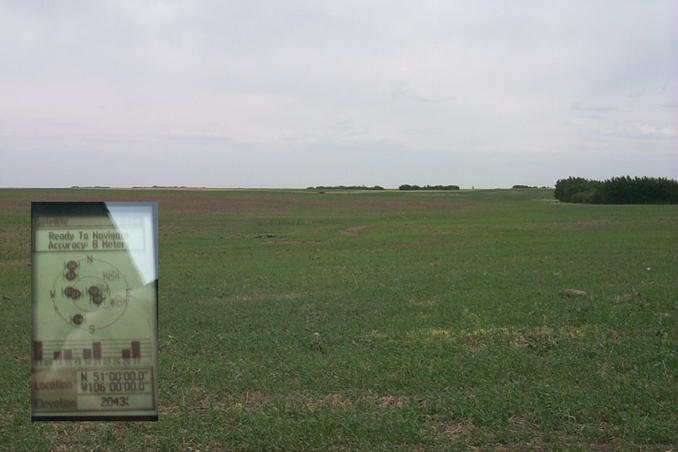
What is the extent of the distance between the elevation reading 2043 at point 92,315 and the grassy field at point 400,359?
2398mm

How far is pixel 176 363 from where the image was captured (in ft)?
30.3

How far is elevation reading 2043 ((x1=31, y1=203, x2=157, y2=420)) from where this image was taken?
408 cm

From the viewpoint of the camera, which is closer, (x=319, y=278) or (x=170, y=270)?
(x=319, y=278)

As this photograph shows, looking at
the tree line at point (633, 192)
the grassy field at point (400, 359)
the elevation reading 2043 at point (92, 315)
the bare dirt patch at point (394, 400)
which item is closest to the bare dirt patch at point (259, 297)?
the grassy field at point (400, 359)

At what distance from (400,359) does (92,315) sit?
5.74 meters

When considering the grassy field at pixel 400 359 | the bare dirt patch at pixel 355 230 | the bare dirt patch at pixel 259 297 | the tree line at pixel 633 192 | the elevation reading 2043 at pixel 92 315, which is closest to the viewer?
the elevation reading 2043 at pixel 92 315

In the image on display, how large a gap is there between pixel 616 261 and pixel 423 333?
12285mm

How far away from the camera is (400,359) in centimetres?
917

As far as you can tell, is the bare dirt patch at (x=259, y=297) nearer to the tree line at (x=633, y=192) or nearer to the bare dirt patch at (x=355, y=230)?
the bare dirt patch at (x=355, y=230)

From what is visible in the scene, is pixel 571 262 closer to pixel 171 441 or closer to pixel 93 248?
pixel 171 441

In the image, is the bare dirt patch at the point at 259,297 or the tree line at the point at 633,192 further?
the tree line at the point at 633,192

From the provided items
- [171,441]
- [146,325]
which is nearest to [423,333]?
[171,441]

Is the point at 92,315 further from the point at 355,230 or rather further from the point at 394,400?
the point at 355,230

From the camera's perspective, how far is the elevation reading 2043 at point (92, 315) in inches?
161
